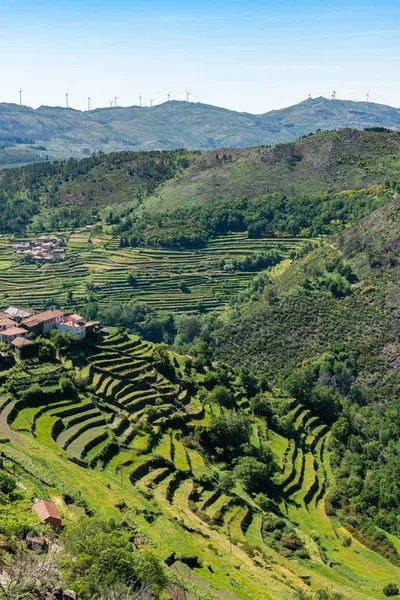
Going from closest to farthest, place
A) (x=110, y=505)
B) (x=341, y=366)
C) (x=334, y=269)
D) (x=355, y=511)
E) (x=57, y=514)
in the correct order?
(x=57, y=514) → (x=110, y=505) → (x=355, y=511) → (x=341, y=366) → (x=334, y=269)

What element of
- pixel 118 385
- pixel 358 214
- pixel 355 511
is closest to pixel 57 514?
pixel 118 385

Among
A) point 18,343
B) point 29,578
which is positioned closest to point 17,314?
point 18,343

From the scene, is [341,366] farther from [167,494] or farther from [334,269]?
[167,494]

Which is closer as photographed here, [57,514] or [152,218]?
[57,514]

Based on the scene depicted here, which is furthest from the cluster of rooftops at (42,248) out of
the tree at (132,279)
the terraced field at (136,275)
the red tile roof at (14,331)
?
the red tile roof at (14,331)

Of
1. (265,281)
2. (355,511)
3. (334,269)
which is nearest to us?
(355,511)

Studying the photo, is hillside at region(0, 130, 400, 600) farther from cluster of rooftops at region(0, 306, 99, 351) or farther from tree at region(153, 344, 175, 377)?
cluster of rooftops at region(0, 306, 99, 351)
